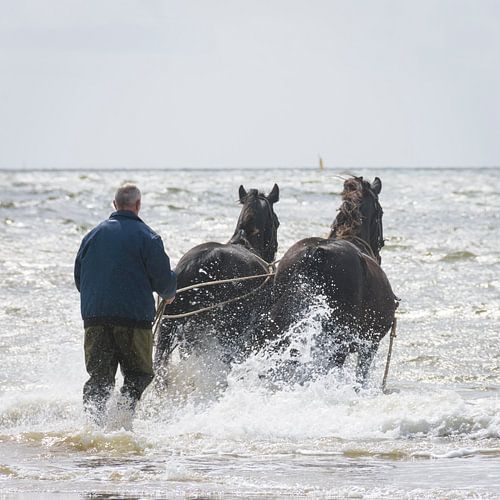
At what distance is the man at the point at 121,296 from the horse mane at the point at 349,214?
8.36ft

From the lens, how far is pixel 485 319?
15.7 meters

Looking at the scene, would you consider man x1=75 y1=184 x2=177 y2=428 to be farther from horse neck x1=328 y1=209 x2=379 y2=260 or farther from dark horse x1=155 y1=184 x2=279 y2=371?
horse neck x1=328 y1=209 x2=379 y2=260

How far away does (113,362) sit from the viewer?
8.24m

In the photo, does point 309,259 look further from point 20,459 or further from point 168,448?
point 20,459

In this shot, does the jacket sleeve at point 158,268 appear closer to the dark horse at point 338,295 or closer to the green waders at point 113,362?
the green waders at point 113,362

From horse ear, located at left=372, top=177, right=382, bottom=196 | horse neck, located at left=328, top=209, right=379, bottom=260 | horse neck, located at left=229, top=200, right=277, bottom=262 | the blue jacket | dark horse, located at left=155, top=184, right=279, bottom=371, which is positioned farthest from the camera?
horse ear, located at left=372, top=177, right=382, bottom=196

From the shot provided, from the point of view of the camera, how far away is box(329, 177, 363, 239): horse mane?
10328 mm

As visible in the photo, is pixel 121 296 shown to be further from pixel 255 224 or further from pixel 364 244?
pixel 364 244

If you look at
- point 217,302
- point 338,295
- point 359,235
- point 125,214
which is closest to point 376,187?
point 359,235

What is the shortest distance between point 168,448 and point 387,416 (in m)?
1.72

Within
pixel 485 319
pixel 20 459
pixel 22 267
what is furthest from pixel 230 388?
pixel 22 267

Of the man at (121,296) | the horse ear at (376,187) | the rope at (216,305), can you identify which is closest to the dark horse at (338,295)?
the rope at (216,305)

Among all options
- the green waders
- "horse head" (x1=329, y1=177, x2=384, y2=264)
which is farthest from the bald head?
"horse head" (x1=329, y1=177, x2=384, y2=264)

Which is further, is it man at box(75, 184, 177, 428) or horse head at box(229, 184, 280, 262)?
horse head at box(229, 184, 280, 262)
